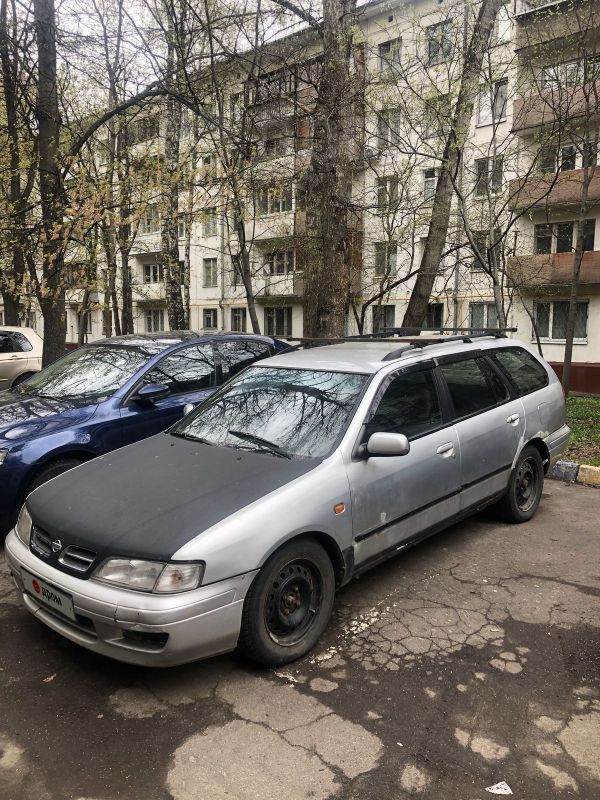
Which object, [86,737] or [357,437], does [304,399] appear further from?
[86,737]

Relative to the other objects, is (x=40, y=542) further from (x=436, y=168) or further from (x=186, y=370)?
(x=436, y=168)

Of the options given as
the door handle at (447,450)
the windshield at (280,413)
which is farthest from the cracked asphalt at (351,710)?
the windshield at (280,413)

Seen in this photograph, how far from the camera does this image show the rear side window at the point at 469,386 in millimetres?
4367

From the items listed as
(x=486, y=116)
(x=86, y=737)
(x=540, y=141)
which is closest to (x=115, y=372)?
(x=86, y=737)

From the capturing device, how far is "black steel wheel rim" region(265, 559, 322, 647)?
9.87 feet

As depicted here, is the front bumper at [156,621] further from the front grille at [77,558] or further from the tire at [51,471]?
the tire at [51,471]

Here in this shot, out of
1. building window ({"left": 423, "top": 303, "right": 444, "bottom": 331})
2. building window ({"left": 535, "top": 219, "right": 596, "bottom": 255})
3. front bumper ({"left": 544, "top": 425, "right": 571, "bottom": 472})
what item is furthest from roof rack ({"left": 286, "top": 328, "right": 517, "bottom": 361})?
building window ({"left": 423, "top": 303, "right": 444, "bottom": 331})

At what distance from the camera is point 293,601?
10.3ft

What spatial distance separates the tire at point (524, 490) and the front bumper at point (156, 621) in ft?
9.39

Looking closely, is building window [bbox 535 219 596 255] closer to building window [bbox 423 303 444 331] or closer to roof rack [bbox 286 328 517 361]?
building window [bbox 423 303 444 331]

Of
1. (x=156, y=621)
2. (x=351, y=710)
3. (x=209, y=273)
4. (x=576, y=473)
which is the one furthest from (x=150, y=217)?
(x=209, y=273)

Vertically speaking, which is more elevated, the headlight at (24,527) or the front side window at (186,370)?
the front side window at (186,370)

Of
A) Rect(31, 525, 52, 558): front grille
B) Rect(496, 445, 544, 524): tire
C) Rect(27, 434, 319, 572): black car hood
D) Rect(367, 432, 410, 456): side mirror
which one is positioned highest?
Rect(367, 432, 410, 456): side mirror

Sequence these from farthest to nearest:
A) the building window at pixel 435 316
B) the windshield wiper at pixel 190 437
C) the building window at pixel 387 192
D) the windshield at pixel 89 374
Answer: the building window at pixel 435 316, the building window at pixel 387 192, the windshield at pixel 89 374, the windshield wiper at pixel 190 437
